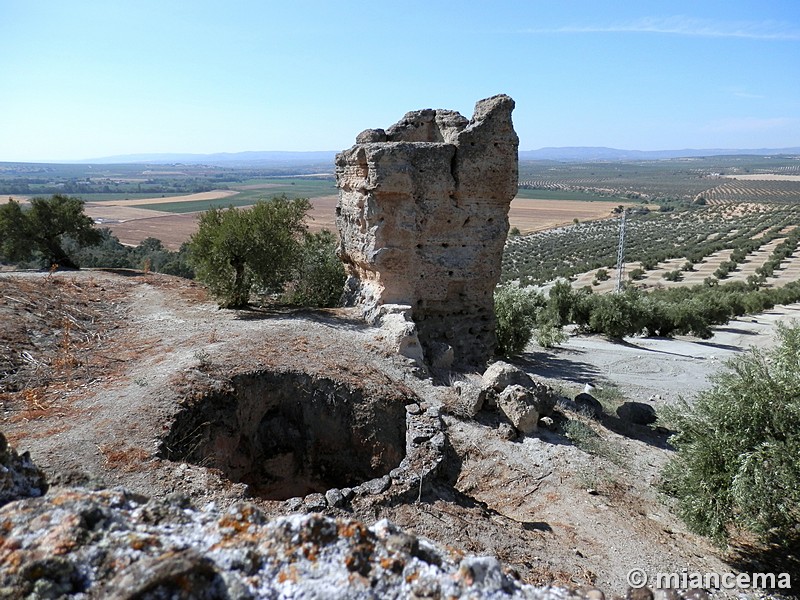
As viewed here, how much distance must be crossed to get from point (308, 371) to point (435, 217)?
542cm

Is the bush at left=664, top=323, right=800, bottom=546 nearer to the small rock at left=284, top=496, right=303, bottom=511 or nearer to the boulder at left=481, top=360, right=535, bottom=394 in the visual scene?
the boulder at left=481, top=360, right=535, bottom=394

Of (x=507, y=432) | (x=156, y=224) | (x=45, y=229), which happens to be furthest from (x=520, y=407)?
(x=156, y=224)

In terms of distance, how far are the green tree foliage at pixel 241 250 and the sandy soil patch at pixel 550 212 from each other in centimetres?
6672

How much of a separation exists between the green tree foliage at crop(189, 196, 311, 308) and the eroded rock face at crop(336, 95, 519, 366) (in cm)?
173

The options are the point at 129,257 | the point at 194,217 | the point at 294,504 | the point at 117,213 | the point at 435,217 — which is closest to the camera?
the point at 294,504

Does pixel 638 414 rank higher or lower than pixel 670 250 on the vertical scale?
higher

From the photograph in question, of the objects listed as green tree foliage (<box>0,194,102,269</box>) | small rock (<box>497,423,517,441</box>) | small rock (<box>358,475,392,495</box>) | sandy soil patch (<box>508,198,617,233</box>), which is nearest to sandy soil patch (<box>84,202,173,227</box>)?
green tree foliage (<box>0,194,102,269</box>)

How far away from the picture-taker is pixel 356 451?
917 cm

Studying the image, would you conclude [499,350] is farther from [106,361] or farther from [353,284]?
[106,361]

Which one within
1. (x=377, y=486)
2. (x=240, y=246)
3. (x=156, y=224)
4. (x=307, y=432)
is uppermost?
(x=240, y=246)

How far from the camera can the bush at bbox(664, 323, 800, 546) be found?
6.25 m

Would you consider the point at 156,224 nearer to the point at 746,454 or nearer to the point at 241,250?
the point at 241,250

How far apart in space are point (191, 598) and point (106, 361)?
8577mm

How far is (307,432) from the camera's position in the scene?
932cm
